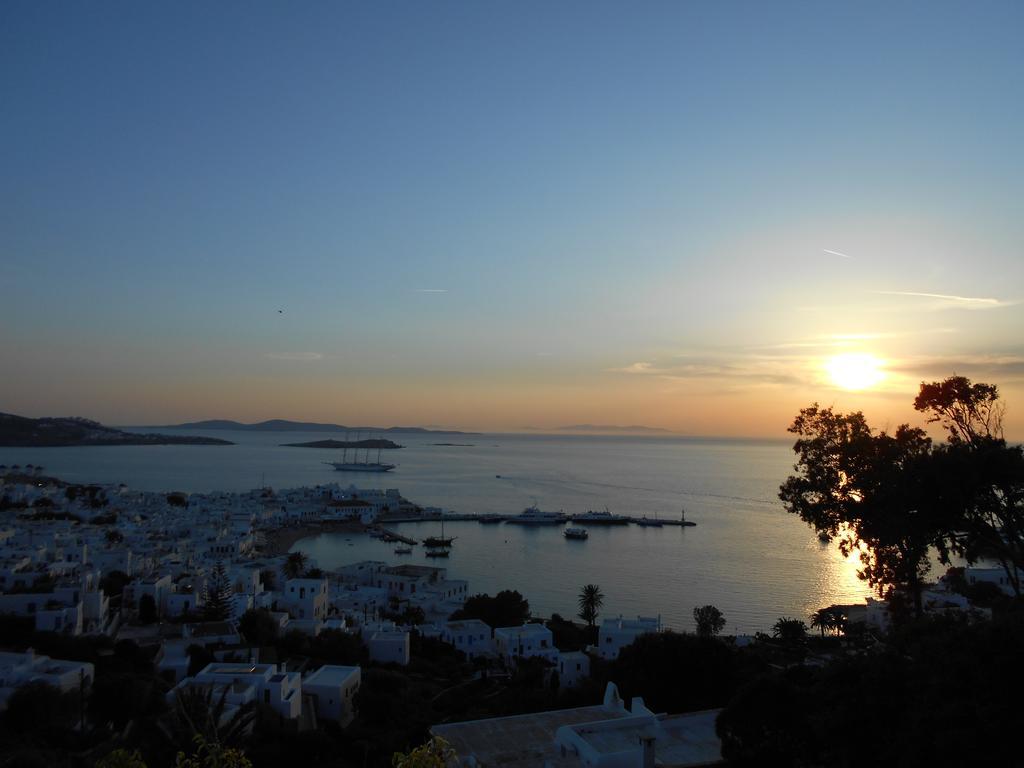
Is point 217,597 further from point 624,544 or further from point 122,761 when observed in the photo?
point 624,544

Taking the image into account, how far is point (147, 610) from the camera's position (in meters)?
13.8

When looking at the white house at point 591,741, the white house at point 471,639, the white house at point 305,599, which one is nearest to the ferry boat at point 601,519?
the white house at point 305,599

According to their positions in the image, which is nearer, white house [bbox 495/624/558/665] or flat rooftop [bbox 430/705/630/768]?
flat rooftop [bbox 430/705/630/768]

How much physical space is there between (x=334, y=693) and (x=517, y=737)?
11.2 ft

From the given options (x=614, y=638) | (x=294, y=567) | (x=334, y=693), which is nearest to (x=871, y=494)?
(x=334, y=693)

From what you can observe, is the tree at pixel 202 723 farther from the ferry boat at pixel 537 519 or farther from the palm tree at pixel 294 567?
the ferry boat at pixel 537 519

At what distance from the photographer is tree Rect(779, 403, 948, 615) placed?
593 centimetres

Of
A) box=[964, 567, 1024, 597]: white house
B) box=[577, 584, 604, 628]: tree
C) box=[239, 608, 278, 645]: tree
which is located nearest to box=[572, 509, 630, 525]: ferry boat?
box=[577, 584, 604, 628]: tree

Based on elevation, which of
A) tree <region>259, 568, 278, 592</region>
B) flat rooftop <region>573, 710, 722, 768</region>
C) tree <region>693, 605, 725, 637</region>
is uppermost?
flat rooftop <region>573, 710, 722, 768</region>

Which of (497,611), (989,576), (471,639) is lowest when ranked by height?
(497,611)

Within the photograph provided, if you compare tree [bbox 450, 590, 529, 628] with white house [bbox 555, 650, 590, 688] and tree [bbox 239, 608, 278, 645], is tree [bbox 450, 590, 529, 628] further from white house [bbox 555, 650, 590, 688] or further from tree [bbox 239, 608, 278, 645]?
tree [bbox 239, 608, 278, 645]

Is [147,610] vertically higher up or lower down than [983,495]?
lower down

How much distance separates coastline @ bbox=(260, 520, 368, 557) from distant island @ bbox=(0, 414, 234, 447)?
76.5 m

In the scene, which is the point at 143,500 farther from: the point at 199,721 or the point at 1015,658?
the point at 1015,658
